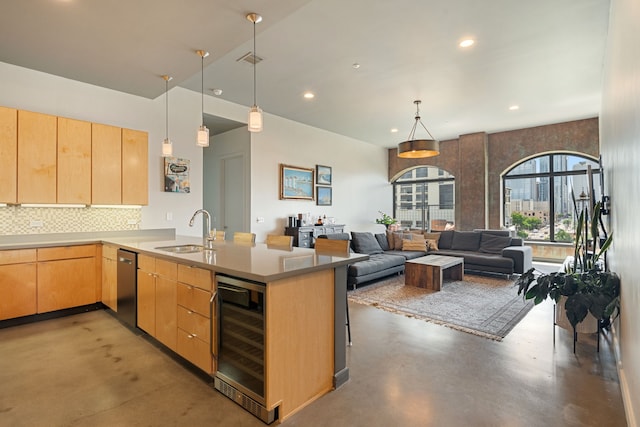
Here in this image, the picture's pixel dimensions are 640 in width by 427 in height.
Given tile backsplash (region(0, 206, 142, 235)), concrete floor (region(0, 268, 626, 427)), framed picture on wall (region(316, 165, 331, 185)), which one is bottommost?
concrete floor (region(0, 268, 626, 427))

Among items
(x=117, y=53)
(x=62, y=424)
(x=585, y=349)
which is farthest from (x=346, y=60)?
(x=62, y=424)

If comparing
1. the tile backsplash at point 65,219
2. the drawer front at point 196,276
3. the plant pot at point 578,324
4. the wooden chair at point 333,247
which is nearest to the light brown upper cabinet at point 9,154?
the tile backsplash at point 65,219

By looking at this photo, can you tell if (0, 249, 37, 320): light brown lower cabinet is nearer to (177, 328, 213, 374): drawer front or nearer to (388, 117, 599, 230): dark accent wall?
(177, 328, 213, 374): drawer front

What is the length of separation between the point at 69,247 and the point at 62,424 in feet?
7.76

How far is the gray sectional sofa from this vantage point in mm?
5297

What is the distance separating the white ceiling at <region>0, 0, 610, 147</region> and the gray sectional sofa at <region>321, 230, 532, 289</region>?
2.59 meters

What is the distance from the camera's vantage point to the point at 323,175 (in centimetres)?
753

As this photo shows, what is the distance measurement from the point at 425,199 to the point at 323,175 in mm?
3631

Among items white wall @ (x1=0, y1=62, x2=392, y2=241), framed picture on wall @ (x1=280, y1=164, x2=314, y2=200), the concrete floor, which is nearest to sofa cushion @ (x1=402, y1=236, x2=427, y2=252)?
white wall @ (x1=0, y1=62, x2=392, y2=241)

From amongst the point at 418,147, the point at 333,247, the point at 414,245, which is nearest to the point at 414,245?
the point at 414,245

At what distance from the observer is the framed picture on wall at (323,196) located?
24.4ft

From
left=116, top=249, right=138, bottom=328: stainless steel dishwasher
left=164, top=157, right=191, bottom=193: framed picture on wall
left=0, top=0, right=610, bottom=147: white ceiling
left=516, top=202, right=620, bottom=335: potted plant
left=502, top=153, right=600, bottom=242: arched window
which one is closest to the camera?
left=516, top=202, right=620, bottom=335: potted plant

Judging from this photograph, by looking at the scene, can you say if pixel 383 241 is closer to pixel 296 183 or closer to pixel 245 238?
pixel 296 183

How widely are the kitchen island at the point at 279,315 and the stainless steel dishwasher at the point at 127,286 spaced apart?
66 cm
